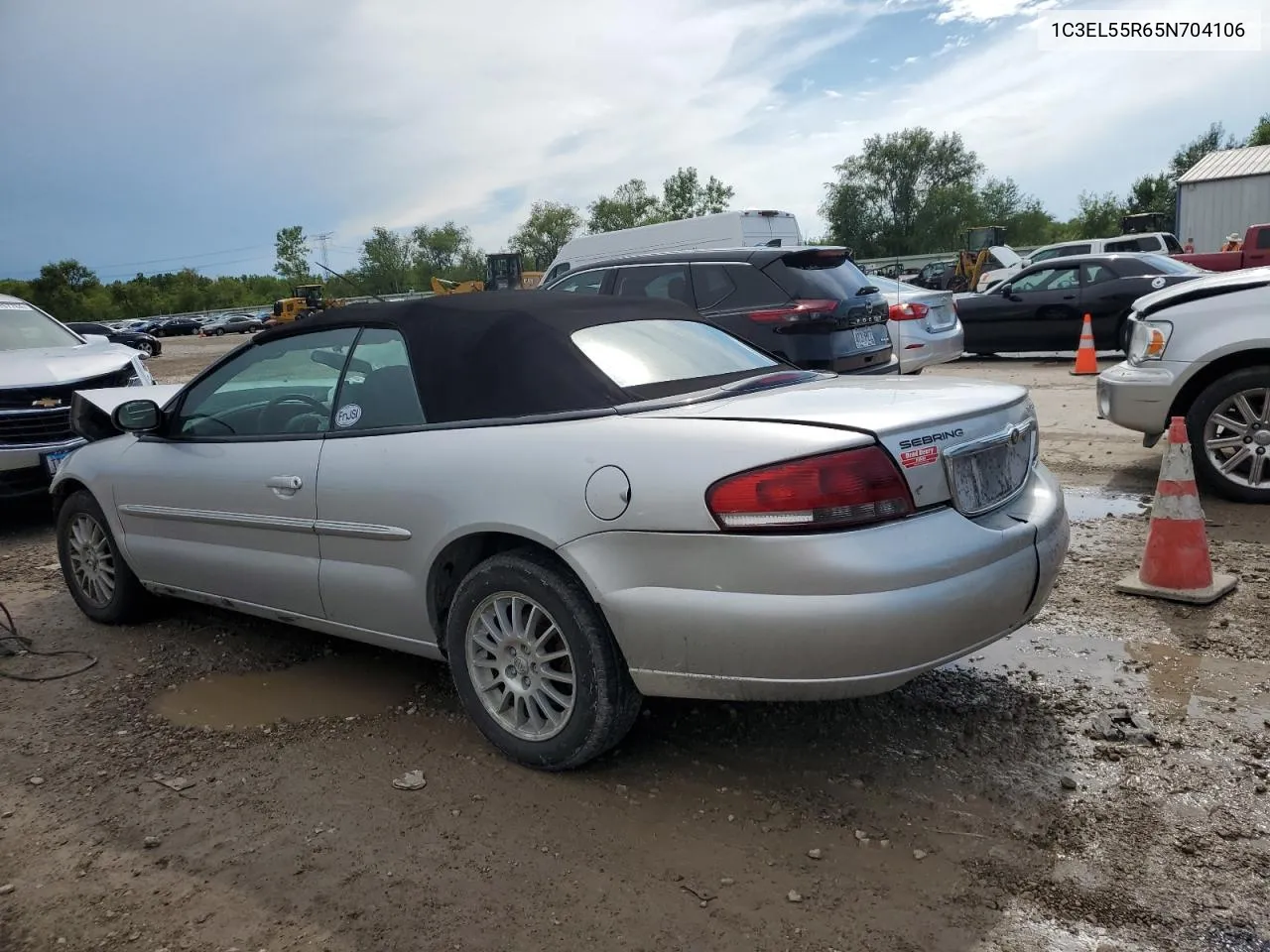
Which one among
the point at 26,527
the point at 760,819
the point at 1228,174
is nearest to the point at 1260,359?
the point at 760,819

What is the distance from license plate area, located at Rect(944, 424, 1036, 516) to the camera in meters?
2.92

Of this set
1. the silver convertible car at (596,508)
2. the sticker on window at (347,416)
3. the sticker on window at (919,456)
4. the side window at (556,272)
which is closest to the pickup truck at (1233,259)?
the side window at (556,272)

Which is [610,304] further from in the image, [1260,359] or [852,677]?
[1260,359]

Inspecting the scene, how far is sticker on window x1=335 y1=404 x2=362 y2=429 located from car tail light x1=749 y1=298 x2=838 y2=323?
4973 mm

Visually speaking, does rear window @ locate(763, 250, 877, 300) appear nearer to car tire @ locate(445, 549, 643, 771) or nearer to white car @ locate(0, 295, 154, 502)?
white car @ locate(0, 295, 154, 502)

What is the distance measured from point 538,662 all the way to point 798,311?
5496mm

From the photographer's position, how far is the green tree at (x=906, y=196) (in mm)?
73750

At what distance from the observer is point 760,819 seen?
9.41 feet

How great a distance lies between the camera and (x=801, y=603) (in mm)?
2641

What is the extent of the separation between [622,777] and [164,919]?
4.34 ft

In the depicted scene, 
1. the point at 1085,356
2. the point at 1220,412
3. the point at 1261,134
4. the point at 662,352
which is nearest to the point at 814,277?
the point at 1220,412

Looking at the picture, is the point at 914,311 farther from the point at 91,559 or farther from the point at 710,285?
the point at 91,559

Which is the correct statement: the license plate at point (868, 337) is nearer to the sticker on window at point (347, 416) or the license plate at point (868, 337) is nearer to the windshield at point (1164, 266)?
the sticker on window at point (347, 416)

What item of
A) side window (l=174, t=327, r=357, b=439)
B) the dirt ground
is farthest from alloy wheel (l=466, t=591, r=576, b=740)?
side window (l=174, t=327, r=357, b=439)
